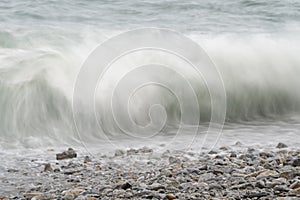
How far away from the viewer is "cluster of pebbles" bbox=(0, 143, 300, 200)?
391 centimetres

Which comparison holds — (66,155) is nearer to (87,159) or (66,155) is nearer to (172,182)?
(87,159)

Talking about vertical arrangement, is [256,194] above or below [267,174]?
below


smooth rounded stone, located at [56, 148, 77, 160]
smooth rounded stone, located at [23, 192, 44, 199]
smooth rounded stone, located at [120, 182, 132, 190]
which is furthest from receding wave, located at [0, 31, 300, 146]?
smooth rounded stone, located at [120, 182, 132, 190]

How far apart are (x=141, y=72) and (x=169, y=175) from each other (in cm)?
450

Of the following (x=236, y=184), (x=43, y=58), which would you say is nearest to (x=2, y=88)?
(x=43, y=58)

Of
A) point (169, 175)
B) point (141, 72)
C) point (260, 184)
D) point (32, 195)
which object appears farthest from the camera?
point (141, 72)

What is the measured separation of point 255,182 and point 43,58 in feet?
18.0

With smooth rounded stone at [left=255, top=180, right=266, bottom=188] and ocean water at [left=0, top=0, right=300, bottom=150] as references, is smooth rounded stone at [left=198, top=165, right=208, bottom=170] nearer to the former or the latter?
smooth rounded stone at [left=255, top=180, right=266, bottom=188]

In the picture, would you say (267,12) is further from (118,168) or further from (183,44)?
(118,168)

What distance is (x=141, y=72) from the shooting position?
8.79 meters

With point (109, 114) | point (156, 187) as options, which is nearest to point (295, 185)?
point (156, 187)

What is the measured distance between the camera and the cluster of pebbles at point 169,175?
391 cm

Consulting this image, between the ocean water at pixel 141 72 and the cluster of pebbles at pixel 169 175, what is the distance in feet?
2.95

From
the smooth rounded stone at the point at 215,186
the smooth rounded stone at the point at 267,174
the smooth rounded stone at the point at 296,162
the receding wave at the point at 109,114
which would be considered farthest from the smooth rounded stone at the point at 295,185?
the receding wave at the point at 109,114
